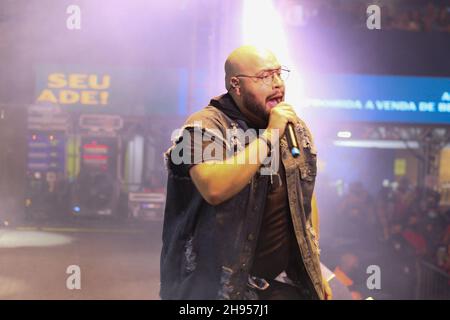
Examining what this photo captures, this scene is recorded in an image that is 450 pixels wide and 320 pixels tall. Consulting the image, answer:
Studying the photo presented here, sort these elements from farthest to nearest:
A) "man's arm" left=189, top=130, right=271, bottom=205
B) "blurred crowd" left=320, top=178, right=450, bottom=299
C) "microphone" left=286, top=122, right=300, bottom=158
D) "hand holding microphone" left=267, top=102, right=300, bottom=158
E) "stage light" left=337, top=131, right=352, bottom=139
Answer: "stage light" left=337, top=131, right=352, bottom=139 → "blurred crowd" left=320, top=178, right=450, bottom=299 → "microphone" left=286, top=122, right=300, bottom=158 → "hand holding microphone" left=267, top=102, right=300, bottom=158 → "man's arm" left=189, top=130, right=271, bottom=205

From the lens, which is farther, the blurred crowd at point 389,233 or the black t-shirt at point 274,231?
the blurred crowd at point 389,233

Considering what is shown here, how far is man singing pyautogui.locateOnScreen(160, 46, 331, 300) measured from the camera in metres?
1.79

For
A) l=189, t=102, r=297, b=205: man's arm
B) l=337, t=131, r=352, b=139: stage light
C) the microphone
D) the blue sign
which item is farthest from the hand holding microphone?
l=337, t=131, r=352, b=139: stage light

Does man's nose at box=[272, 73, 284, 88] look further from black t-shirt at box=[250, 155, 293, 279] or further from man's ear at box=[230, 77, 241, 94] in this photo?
black t-shirt at box=[250, 155, 293, 279]

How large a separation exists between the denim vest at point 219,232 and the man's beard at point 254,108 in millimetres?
48

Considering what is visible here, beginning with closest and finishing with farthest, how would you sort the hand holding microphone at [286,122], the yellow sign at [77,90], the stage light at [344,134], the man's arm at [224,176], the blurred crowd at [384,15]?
the man's arm at [224,176]
the hand holding microphone at [286,122]
the blurred crowd at [384,15]
the yellow sign at [77,90]
the stage light at [344,134]

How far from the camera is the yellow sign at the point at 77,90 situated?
9.33 m

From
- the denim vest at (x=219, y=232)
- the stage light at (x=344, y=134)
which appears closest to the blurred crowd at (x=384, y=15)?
the stage light at (x=344, y=134)

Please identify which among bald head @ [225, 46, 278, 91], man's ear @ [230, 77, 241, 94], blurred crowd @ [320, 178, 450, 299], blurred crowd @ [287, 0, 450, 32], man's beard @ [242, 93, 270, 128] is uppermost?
blurred crowd @ [287, 0, 450, 32]

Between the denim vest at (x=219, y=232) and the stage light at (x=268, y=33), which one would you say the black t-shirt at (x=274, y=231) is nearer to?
the denim vest at (x=219, y=232)

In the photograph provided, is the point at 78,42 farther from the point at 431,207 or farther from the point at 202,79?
the point at 431,207

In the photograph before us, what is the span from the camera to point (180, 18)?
9062 millimetres

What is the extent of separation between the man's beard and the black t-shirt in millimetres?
180
